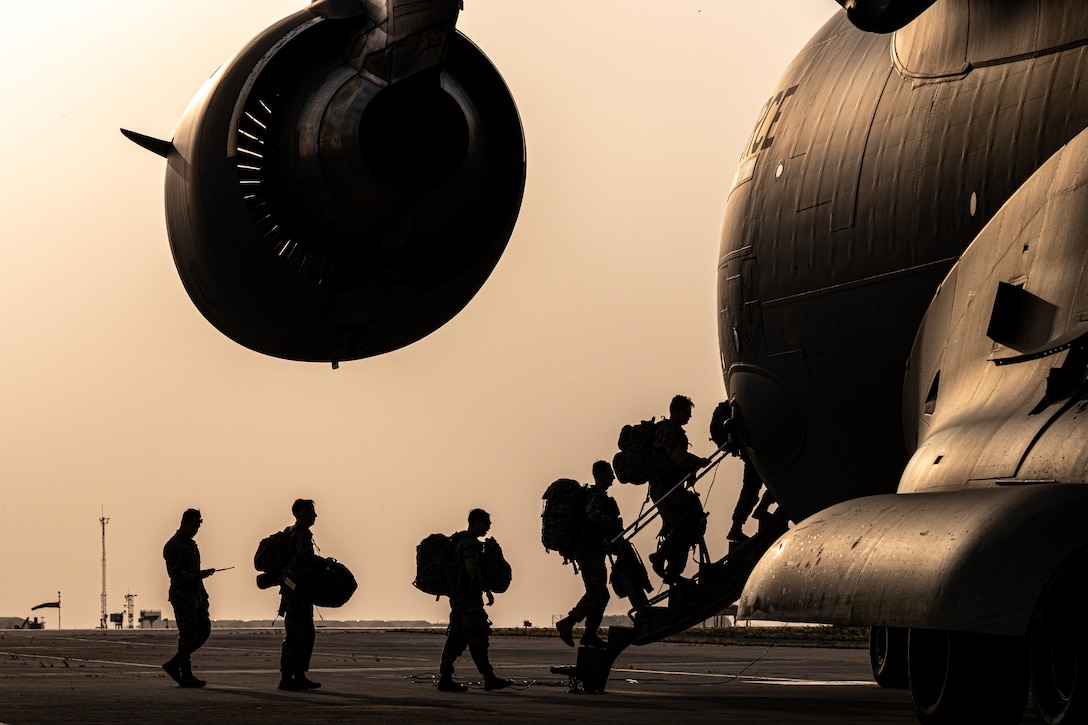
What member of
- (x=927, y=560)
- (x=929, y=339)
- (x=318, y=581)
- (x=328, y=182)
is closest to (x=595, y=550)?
(x=318, y=581)

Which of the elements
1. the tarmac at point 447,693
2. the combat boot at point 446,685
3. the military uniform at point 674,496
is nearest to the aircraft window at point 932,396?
the tarmac at point 447,693

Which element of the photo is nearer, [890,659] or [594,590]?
[890,659]

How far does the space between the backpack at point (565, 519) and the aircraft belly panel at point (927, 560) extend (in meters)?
9.15

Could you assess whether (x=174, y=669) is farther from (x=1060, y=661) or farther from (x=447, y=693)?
(x=1060, y=661)

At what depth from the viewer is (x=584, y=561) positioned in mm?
19906

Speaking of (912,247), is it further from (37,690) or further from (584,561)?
(37,690)

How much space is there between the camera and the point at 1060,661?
9562 mm

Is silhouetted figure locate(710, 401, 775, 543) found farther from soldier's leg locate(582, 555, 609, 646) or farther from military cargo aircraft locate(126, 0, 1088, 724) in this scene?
military cargo aircraft locate(126, 0, 1088, 724)

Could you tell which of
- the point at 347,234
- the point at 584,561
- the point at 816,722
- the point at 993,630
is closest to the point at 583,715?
the point at 816,722

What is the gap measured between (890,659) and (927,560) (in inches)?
417

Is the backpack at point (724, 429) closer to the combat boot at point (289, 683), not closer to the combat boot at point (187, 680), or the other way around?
the combat boot at point (289, 683)

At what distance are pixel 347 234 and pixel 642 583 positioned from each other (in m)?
10.3

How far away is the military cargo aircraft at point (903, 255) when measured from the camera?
9.38 metres

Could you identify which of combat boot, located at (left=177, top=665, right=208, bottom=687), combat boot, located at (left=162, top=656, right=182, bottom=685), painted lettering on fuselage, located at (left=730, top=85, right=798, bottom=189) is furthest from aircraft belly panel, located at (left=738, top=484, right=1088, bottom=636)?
combat boot, located at (left=162, top=656, right=182, bottom=685)
